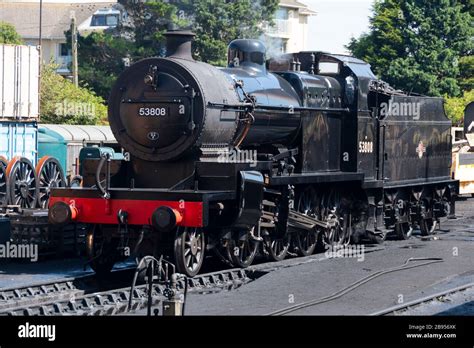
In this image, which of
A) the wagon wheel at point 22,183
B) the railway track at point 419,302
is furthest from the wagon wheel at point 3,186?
the railway track at point 419,302

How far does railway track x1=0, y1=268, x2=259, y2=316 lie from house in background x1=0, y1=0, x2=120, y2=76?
5929cm

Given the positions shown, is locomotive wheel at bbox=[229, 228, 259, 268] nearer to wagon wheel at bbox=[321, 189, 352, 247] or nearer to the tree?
wagon wheel at bbox=[321, 189, 352, 247]

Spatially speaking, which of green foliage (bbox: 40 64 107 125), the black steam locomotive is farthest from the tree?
the black steam locomotive

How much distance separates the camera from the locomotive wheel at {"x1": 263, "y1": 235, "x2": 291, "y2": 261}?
15.0 metres

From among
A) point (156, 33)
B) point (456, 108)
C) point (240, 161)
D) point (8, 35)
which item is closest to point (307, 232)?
point (240, 161)

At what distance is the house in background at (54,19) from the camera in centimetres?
7238

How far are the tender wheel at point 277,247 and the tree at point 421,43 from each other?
25.6 meters

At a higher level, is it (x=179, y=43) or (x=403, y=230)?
(x=179, y=43)

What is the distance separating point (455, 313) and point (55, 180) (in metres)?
11.3

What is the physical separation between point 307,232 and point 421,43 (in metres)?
26.0

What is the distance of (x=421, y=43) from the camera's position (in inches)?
1592

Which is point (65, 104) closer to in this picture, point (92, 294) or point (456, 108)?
point (456, 108)

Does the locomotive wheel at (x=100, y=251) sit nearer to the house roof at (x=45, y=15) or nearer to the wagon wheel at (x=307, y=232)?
the wagon wheel at (x=307, y=232)

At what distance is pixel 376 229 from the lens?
17.8 meters
